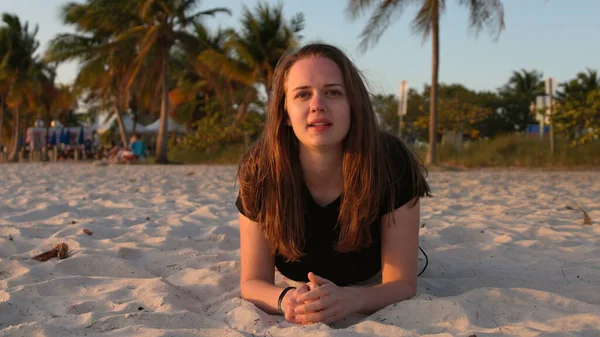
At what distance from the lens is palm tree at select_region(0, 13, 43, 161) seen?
90.3 ft

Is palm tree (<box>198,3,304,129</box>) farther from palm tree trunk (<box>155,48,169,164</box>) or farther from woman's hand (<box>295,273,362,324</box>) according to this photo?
woman's hand (<box>295,273,362,324</box>)

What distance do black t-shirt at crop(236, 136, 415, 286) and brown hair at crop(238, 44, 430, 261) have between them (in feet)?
0.10

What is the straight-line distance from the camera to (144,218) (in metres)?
4.32

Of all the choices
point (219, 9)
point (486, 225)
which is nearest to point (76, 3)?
point (219, 9)

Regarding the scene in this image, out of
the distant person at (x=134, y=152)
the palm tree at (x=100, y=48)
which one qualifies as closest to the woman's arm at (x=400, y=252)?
the distant person at (x=134, y=152)

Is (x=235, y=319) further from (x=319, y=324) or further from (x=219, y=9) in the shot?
(x=219, y=9)

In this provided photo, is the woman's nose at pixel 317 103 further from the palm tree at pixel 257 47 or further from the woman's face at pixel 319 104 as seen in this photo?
the palm tree at pixel 257 47

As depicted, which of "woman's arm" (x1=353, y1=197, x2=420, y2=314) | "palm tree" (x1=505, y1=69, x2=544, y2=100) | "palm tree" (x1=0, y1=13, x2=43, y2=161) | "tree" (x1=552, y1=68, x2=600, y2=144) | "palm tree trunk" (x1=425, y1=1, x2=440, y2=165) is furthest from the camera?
"palm tree" (x1=505, y1=69, x2=544, y2=100)

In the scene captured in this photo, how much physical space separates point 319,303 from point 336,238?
1.21ft

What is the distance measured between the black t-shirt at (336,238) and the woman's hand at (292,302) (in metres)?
0.28

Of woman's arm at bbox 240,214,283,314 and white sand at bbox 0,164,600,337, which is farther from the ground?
woman's arm at bbox 240,214,283,314

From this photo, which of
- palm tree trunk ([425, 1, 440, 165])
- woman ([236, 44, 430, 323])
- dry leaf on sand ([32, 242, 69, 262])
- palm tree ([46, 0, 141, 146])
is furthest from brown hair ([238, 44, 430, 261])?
palm tree ([46, 0, 141, 146])

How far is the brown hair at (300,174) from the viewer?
6.66ft

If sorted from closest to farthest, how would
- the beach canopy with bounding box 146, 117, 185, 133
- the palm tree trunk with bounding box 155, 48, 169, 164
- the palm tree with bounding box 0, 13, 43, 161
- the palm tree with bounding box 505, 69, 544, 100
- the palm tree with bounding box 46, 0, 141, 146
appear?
the palm tree trunk with bounding box 155, 48, 169, 164, the palm tree with bounding box 46, 0, 141, 146, the palm tree with bounding box 0, 13, 43, 161, the beach canopy with bounding box 146, 117, 185, 133, the palm tree with bounding box 505, 69, 544, 100
